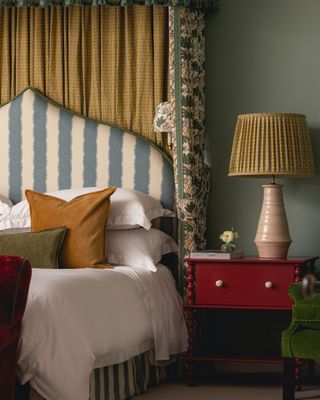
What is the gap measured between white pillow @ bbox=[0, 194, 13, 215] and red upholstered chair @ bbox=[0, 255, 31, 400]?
5.45 ft

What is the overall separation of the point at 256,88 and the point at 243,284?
1.19 m

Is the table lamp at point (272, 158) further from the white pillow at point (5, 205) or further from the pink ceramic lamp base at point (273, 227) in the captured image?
the white pillow at point (5, 205)

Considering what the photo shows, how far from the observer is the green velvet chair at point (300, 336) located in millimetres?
3611

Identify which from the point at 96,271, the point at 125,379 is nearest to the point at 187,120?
the point at 96,271

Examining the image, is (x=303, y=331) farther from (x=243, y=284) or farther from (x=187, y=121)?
(x=187, y=121)

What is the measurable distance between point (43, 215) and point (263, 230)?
1.15 m

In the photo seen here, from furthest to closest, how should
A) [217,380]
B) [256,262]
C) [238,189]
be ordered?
[238,189]
[217,380]
[256,262]

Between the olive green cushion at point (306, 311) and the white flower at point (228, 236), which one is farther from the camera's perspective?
the white flower at point (228, 236)

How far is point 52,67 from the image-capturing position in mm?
5059

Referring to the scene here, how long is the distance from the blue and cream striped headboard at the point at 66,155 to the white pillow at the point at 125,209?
19cm

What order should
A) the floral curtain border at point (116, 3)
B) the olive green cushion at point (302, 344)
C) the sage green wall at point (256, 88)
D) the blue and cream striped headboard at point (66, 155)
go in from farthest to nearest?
1. the blue and cream striped headboard at point (66, 155)
2. the sage green wall at point (256, 88)
3. the floral curtain border at point (116, 3)
4. the olive green cushion at point (302, 344)

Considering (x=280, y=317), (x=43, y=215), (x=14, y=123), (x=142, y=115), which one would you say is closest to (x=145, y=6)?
Result: (x=142, y=115)

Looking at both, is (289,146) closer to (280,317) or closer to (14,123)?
(280,317)

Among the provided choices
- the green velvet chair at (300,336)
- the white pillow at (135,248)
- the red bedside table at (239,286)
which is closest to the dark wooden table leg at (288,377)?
the green velvet chair at (300,336)
